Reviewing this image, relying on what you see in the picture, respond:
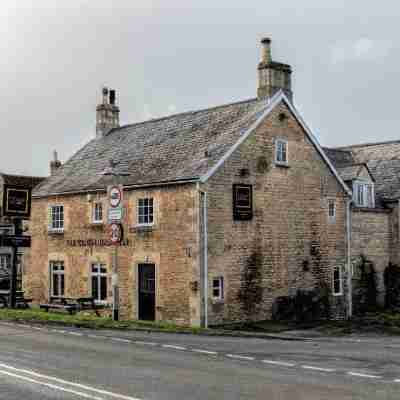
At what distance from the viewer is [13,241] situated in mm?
30234

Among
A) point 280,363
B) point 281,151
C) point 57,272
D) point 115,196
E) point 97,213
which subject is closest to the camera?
point 280,363

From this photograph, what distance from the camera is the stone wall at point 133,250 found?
1049 inches

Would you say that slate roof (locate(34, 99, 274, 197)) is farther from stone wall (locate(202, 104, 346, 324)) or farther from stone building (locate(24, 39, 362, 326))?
stone wall (locate(202, 104, 346, 324))

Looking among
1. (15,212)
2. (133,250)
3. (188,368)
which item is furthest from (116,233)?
(188,368)

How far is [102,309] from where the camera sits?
30.4 metres

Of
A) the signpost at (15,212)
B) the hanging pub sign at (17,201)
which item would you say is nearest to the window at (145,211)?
the signpost at (15,212)

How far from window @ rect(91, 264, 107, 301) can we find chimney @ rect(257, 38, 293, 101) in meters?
10.2

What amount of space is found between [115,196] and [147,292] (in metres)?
5.27

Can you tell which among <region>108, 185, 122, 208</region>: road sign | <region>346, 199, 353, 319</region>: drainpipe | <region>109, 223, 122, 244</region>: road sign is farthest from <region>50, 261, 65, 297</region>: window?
<region>346, 199, 353, 319</region>: drainpipe

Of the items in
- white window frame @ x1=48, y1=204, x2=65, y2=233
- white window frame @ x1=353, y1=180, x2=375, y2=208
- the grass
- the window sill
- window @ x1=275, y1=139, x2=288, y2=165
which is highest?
window @ x1=275, y1=139, x2=288, y2=165

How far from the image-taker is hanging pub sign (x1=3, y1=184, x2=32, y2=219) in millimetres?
30781

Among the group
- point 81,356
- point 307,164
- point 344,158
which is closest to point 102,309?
point 307,164

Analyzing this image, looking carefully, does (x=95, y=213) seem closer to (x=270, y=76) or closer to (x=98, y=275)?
(x=98, y=275)

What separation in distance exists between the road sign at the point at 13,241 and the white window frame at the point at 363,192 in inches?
618
